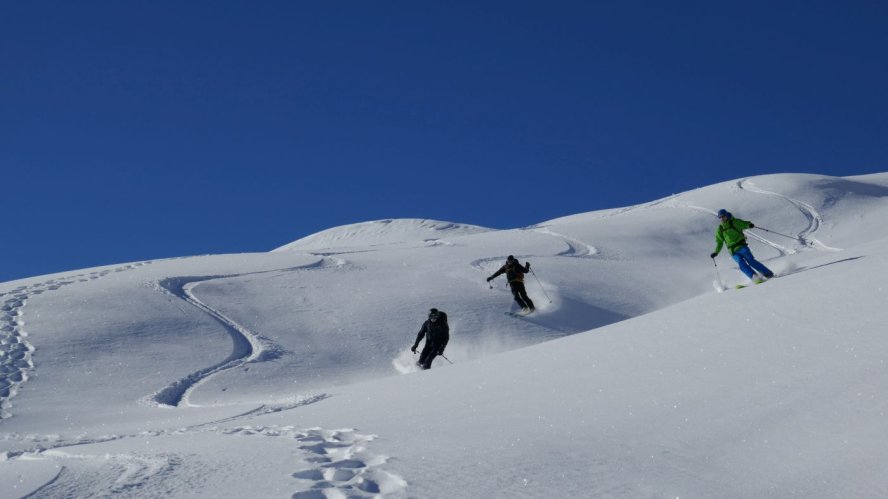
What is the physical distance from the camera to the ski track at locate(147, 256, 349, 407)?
550 inches

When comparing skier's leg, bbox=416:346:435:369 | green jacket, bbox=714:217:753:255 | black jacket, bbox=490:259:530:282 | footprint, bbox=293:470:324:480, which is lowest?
footprint, bbox=293:470:324:480

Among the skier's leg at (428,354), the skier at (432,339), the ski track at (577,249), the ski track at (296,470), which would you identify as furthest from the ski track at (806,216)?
the ski track at (296,470)

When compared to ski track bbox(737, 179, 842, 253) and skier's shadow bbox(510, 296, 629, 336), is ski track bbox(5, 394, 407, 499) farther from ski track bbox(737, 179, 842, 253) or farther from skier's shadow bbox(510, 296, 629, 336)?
ski track bbox(737, 179, 842, 253)

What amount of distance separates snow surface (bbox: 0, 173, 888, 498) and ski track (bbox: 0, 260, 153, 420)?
0.06 meters

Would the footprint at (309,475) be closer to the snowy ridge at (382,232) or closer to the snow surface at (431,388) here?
the snow surface at (431,388)

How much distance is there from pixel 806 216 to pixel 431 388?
102 ft

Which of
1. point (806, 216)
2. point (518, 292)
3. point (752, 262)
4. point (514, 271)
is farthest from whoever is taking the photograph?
point (806, 216)

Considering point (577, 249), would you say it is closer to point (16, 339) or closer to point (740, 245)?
point (740, 245)

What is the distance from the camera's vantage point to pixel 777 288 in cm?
1141

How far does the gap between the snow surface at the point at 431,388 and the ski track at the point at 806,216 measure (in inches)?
403

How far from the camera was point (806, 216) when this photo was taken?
3569 cm

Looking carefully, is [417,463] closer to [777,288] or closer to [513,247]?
[777,288]

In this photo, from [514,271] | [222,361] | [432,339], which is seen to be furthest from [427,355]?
[514,271]

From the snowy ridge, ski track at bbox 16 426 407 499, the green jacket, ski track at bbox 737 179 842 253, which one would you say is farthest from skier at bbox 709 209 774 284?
the snowy ridge
